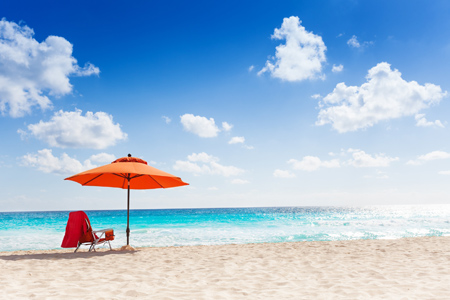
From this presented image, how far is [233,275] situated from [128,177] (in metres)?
4.08

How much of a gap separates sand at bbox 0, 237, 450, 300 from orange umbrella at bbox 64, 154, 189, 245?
169cm

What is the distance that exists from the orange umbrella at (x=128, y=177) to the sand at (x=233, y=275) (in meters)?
1.69

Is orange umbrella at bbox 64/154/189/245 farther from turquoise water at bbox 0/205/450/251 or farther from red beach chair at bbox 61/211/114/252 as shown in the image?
turquoise water at bbox 0/205/450/251

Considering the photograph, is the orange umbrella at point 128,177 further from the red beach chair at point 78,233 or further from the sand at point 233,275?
the sand at point 233,275

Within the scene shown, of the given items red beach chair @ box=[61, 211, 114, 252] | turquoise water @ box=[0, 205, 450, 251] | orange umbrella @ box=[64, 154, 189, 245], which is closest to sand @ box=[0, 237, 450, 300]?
red beach chair @ box=[61, 211, 114, 252]

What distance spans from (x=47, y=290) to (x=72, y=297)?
1.72 feet

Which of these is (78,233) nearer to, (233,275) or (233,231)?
(233,275)

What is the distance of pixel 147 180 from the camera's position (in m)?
8.32

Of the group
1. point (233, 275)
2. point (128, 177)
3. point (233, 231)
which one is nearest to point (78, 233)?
point (128, 177)

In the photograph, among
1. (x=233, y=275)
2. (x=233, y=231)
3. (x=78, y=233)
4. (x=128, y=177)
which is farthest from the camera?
(x=233, y=231)

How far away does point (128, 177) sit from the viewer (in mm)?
7941

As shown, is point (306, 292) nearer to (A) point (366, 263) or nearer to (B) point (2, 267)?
(A) point (366, 263)

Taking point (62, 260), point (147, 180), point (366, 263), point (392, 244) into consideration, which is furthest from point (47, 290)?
point (392, 244)

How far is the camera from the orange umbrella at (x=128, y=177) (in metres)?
6.89
